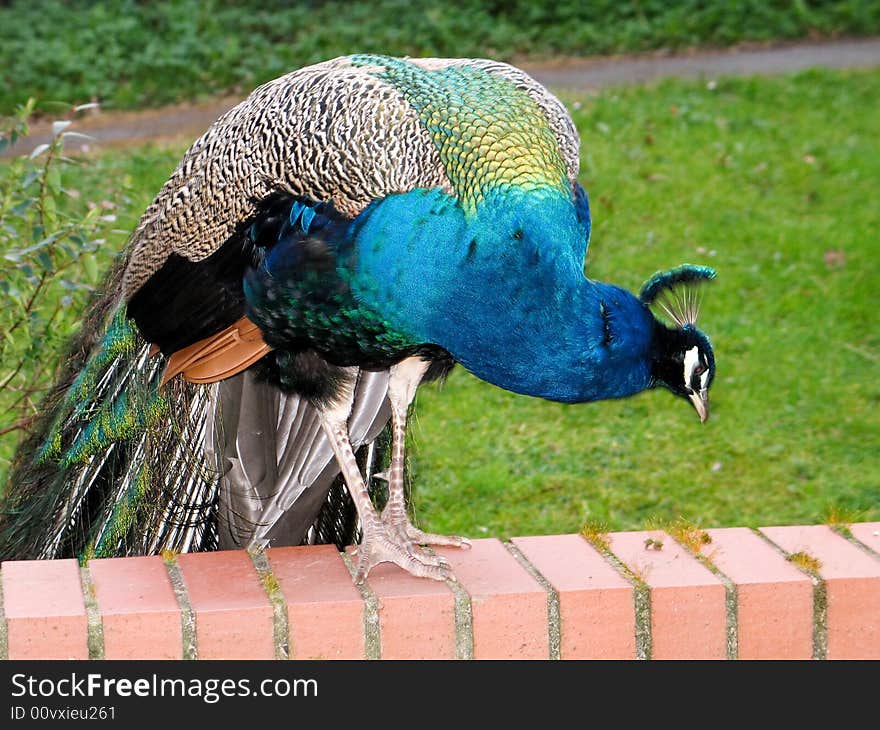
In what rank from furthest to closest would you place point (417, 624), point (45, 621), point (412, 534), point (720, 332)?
1. point (720, 332)
2. point (412, 534)
3. point (417, 624)
4. point (45, 621)

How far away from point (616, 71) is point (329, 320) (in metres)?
5.08

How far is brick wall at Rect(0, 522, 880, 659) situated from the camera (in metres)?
2.12

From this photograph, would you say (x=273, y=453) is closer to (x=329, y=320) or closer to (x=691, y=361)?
(x=329, y=320)

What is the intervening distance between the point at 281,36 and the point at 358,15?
1.62 ft

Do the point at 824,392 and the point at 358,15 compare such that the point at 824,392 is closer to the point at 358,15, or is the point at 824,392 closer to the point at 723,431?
the point at 723,431

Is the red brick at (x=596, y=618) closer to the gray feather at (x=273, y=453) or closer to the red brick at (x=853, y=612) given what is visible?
the red brick at (x=853, y=612)

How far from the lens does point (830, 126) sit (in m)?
6.34

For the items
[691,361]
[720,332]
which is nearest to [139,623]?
[691,361]

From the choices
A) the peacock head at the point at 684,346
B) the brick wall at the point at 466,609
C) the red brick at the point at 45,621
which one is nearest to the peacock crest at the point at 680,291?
the peacock head at the point at 684,346

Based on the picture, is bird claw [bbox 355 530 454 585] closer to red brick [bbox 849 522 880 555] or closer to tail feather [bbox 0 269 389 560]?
tail feather [bbox 0 269 389 560]

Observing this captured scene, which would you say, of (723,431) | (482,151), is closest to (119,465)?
(482,151)

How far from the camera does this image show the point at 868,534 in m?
2.50

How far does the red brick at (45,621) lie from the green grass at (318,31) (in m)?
5.08

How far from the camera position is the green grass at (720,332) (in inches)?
149
